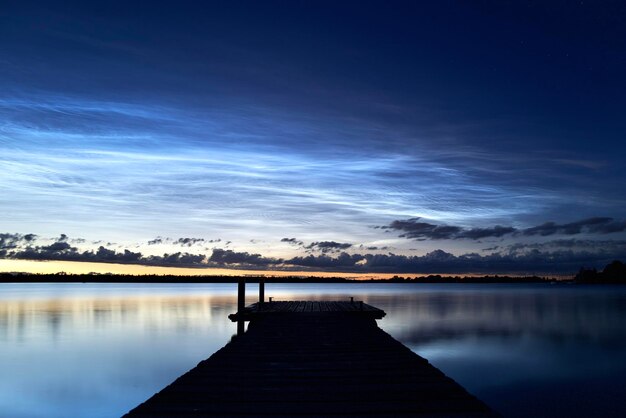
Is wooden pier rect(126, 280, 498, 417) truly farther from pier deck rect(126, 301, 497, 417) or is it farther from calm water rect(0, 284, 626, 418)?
calm water rect(0, 284, 626, 418)

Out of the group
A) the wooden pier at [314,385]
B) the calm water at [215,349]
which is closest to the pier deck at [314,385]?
the wooden pier at [314,385]

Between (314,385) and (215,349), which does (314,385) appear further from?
(215,349)

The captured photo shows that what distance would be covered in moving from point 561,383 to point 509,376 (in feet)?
5.49

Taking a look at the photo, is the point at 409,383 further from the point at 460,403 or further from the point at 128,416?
the point at 128,416

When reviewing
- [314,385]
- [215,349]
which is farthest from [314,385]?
[215,349]

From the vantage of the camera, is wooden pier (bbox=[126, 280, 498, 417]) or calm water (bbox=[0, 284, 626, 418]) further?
calm water (bbox=[0, 284, 626, 418])

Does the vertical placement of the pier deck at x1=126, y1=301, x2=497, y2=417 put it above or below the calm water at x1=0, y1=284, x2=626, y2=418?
above

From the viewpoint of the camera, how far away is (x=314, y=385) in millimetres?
7742

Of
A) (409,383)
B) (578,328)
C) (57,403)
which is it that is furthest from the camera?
Result: (578,328)

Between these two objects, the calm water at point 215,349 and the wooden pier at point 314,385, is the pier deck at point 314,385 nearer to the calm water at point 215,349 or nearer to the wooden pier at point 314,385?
the wooden pier at point 314,385

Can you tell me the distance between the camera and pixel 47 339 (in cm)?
2711

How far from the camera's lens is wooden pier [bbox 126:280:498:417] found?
627cm

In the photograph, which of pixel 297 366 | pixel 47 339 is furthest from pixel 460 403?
pixel 47 339

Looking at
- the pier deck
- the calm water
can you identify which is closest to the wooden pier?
the pier deck
